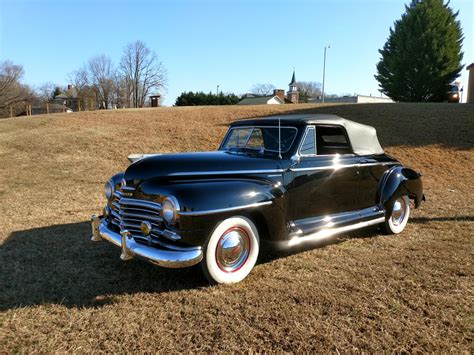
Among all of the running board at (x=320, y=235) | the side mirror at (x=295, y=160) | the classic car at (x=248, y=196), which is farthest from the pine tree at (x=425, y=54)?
the side mirror at (x=295, y=160)

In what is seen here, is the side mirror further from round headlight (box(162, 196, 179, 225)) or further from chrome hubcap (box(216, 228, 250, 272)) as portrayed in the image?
round headlight (box(162, 196, 179, 225))

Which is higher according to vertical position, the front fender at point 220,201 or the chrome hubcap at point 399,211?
the front fender at point 220,201

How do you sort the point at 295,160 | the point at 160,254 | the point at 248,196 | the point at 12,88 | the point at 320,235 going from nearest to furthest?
the point at 160,254 < the point at 248,196 < the point at 295,160 < the point at 320,235 < the point at 12,88

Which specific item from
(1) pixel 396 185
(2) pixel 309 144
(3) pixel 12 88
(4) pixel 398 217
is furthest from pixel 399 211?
(3) pixel 12 88

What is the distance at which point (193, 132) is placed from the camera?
1503cm

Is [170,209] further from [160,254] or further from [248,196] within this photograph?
[248,196]

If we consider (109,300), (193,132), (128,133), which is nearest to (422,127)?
(193,132)

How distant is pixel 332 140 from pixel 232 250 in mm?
2224

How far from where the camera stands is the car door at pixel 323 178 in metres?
4.52

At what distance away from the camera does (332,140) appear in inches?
206

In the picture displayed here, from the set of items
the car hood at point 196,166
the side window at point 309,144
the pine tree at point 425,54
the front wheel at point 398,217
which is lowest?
the front wheel at point 398,217

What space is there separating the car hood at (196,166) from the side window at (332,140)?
839 millimetres

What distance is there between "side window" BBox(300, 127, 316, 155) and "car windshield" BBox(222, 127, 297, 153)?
0.47ft

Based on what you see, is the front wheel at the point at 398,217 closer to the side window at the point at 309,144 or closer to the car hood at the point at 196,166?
the side window at the point at 309,144
